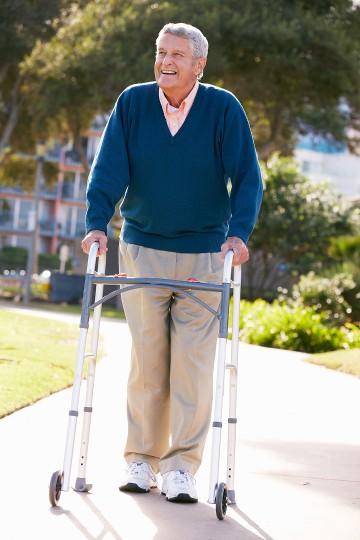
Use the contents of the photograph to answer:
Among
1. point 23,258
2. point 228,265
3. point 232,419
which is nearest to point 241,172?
point 228,265

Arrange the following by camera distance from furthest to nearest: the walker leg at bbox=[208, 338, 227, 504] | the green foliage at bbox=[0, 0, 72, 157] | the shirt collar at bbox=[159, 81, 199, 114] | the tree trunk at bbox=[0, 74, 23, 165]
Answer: the tree trunk at bbox=[0, 74, 23, 165] → the green foliage at bbox=[0, 0, 72, 157] → the shirt collar at bbox=[159, 81, 199, 114] → the walker leg at bbox=[208, 338, 227, 504]

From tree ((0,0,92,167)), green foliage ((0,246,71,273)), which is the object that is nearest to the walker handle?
tree ((0,0,92,167))

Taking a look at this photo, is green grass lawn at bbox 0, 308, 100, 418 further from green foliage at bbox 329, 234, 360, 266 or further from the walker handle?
green foliage at bbox 329, 234, 360, 266

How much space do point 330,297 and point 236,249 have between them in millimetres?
13502

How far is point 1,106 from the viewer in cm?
3656

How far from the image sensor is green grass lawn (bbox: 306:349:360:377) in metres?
12.3

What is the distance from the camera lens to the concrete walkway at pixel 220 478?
14.5 ft

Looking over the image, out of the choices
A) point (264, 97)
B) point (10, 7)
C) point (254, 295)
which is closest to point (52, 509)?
point (254, 295)

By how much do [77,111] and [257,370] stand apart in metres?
21.5

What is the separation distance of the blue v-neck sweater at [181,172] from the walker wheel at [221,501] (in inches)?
43.9

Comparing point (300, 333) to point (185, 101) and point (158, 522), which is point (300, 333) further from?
point (158, 522)

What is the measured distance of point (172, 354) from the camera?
5.13 meters

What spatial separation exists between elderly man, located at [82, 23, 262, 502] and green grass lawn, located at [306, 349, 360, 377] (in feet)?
22.8

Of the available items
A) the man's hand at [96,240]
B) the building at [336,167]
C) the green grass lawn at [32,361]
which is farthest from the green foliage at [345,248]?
the building at [336,167]
